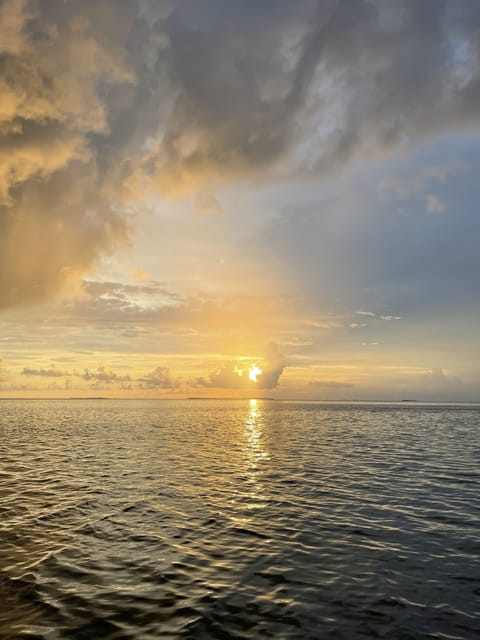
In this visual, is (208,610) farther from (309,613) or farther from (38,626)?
(38,626)

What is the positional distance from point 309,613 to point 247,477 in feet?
64.3

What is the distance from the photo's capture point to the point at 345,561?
571 inches

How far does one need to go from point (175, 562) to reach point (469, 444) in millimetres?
52822

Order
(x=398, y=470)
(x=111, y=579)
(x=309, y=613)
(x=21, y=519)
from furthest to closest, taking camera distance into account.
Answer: (x=398, y=470)
(x=21, y=519)
(x=111, y=579)
(x=309, y=613)

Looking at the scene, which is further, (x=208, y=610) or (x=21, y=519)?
(x=21, y=519)

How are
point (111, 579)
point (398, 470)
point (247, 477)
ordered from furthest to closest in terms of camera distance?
point (398, 470)
point (247, 477)
point (111, 579)

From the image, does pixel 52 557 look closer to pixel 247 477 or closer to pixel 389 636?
pixel 389 636

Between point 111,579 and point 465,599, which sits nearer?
point 465,599

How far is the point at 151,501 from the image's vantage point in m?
22.7

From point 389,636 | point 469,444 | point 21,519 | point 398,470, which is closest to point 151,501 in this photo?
point 21,519

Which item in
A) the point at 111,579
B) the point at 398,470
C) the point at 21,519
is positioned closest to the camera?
the point at 111,579

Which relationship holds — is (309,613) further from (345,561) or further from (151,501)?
(151,501)

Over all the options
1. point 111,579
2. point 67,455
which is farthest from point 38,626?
point 67,455

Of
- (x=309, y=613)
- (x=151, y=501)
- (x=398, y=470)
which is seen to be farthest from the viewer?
(x=398, y=470)
